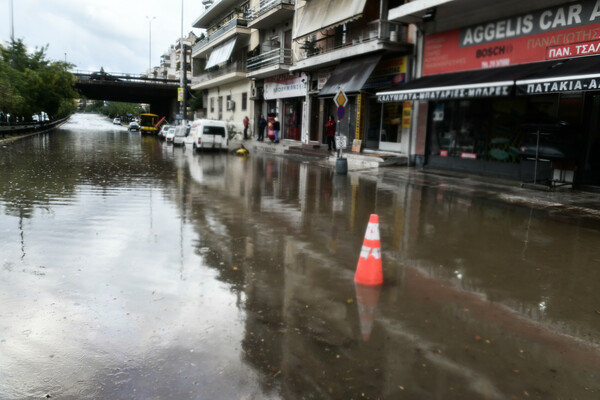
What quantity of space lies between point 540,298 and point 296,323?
270 centimetres

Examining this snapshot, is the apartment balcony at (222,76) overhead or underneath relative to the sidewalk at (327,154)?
overhead

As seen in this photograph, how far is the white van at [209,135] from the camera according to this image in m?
25.8

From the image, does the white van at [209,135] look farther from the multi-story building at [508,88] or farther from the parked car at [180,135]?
the multi-story building at [508,88]

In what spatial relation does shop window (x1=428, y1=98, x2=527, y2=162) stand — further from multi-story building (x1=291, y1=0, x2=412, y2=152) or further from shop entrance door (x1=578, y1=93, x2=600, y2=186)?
shop entrance door (x1=578, y1=93, x2=600, y2=186)

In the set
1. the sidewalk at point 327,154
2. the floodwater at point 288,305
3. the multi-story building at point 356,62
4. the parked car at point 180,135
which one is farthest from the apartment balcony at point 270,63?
the floodwater at point 288,305

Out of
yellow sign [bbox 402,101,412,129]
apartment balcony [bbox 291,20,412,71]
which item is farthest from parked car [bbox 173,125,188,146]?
yellow sign [bbox 402,101,412,129]

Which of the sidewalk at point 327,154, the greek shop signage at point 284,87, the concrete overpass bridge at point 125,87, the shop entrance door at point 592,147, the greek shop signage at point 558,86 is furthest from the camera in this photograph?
the concrete overpass bridge at point 125,87

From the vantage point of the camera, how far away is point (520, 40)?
45.9 ft

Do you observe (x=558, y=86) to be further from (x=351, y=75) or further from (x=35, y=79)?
(x=35, y=79)

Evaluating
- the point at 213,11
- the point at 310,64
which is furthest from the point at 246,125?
the point at 213,11

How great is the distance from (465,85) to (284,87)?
18314 mm

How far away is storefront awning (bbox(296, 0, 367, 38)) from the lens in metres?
20.5

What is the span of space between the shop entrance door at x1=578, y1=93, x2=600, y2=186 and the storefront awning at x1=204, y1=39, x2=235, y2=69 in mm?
30093

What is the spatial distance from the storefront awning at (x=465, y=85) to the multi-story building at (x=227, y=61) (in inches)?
864
